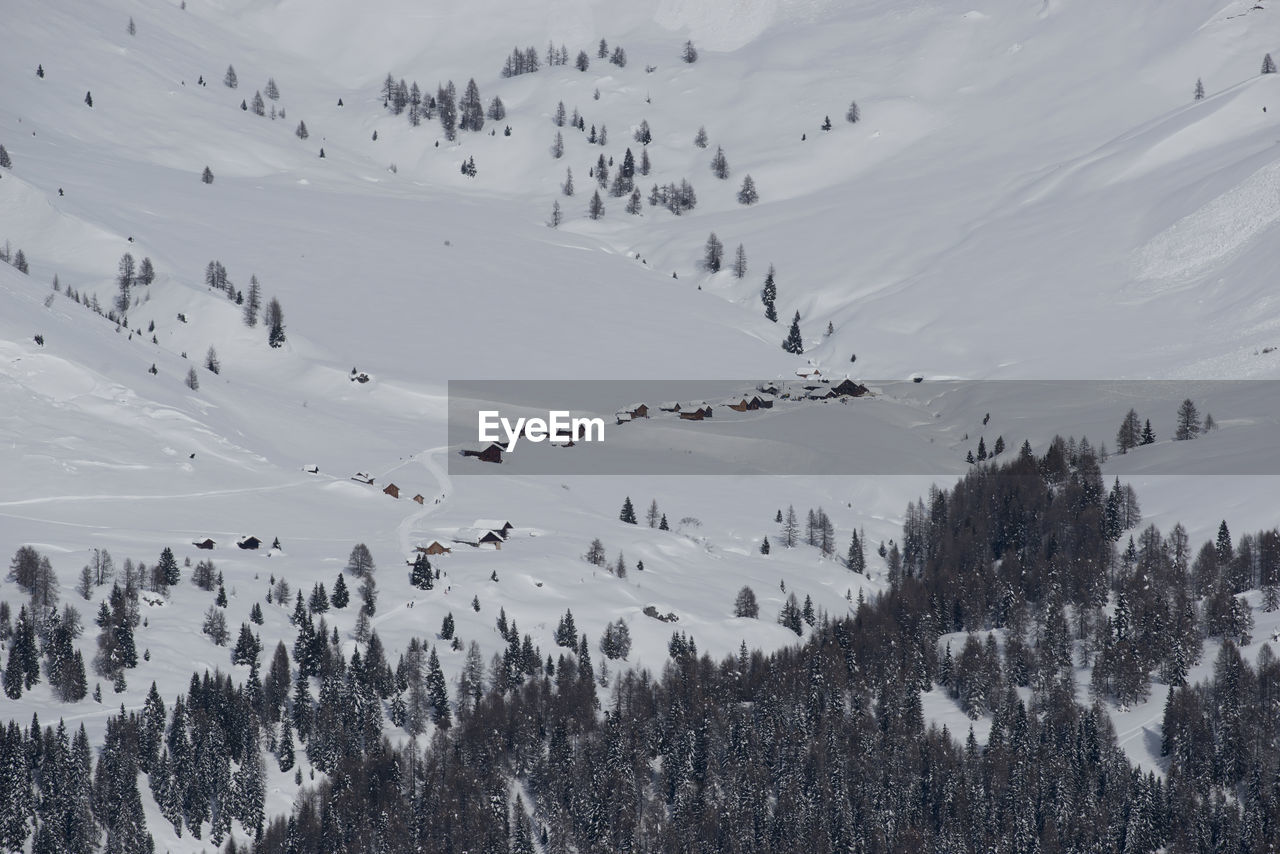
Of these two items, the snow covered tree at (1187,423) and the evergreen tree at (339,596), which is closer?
the evergreen tree at (339,596)

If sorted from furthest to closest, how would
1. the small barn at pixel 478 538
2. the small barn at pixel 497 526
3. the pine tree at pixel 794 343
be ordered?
the pine tree at pixel 794 343
the small barn at pixel 497 526
the small barn at pixel 478 538

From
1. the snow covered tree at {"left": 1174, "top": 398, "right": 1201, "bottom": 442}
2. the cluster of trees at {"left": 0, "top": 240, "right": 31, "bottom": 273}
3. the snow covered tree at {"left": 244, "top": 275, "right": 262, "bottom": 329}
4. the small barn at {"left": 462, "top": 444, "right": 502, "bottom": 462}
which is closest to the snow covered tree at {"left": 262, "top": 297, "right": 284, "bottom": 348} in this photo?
the snow covered tree at {"left": 244, "top": 275, "right": 262, "bottom": 329}

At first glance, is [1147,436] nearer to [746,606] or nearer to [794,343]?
[794,343]

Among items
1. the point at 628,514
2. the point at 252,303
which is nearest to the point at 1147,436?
the point at 628,514

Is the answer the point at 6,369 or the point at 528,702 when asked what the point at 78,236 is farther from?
the point at 528,702
